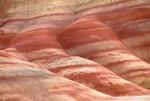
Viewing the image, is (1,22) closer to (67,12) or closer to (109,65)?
(67,12)

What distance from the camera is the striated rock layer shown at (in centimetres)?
1236

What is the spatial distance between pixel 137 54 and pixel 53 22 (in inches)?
291

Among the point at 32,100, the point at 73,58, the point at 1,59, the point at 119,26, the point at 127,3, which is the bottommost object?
the point at 32,100

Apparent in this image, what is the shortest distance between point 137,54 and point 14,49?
24.8ft

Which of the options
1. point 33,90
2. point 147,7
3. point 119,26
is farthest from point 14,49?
point 33,90

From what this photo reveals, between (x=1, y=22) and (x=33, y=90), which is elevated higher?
(x=1, y=22)

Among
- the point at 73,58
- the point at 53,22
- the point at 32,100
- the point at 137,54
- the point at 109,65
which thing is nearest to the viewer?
the point at 32,100

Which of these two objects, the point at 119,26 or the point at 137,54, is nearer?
the point at 137,54

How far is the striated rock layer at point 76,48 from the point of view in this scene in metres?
12.4

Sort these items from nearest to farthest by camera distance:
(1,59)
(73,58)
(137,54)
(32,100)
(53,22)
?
(32,100) < (1,59) < (73,58) < (137,54) < (53,22)

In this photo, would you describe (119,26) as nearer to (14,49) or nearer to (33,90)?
(14,49)

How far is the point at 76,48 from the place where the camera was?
79.6 feet

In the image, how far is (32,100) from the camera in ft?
36.7

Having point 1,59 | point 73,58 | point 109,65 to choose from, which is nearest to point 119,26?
point 109,65
